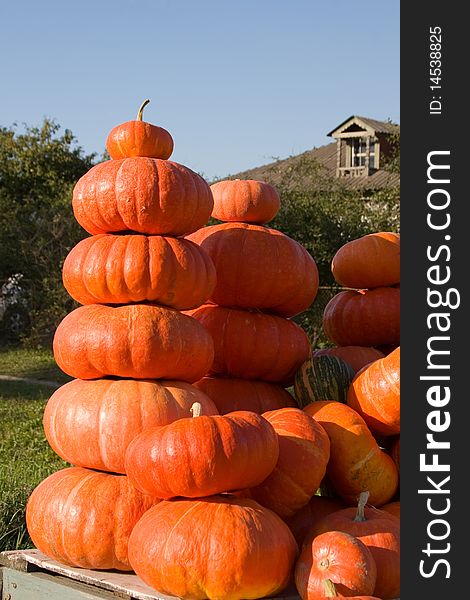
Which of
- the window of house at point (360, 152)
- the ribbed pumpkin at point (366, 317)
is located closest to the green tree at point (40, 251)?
the ribbed pumpkin at point (366, 317)

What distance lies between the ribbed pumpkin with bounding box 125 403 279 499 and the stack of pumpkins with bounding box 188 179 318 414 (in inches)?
32.3

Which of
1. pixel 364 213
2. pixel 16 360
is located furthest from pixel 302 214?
pixel 16 360

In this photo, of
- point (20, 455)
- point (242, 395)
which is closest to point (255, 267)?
point (242, 395)

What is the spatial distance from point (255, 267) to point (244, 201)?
1.06 feet

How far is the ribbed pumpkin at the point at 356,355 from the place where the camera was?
361 centimetres

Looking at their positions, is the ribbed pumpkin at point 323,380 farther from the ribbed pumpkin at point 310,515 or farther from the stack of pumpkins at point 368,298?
the ribbed pumpkin at point 310,515

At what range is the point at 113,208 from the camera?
293 centimetres

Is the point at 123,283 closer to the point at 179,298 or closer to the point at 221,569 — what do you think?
the point at 179,298

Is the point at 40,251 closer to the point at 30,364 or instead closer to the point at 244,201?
the point at 30,364

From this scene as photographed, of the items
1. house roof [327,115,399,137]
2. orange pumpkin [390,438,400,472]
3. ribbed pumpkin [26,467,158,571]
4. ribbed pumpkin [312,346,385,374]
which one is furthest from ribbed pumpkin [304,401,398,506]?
house roof [327,115,399,137]

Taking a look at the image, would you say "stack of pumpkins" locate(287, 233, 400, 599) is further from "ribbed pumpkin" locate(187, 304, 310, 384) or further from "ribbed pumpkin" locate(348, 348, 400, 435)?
"ribbed pumpkin" locate(187, 304, 310, 384)

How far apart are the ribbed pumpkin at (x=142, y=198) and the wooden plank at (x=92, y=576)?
1.12 m

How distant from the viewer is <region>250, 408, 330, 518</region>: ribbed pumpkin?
2645mm

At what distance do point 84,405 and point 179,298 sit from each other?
0.47 metres
